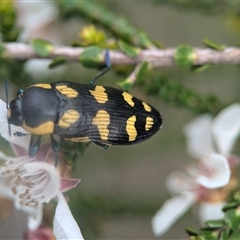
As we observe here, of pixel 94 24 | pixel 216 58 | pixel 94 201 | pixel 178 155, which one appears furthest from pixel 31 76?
pixel 178 155

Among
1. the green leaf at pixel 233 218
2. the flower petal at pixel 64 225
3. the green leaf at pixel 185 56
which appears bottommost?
the green leaf at pixel 233 218

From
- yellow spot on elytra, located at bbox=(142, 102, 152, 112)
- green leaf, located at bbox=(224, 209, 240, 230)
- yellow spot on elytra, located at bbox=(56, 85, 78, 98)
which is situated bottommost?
green leaf, located at bbox=(224, 209, 240, 230)

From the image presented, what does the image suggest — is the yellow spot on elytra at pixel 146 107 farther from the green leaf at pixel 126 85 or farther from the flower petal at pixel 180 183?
the flower petal at pixel 180 183

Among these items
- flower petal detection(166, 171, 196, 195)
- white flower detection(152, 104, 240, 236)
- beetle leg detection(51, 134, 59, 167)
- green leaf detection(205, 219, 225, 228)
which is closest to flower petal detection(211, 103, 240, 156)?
white flower detection(152, 104, 240, 236)

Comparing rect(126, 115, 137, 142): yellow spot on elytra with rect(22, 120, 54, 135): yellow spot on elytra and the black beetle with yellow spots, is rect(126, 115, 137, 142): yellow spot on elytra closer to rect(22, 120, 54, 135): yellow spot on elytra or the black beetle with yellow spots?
the black beetle with yellow spots

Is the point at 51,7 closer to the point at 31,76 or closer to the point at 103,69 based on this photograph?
the point at 31,76

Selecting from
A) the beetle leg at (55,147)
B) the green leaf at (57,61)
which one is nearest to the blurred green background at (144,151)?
the beetle leg at (55,147)
